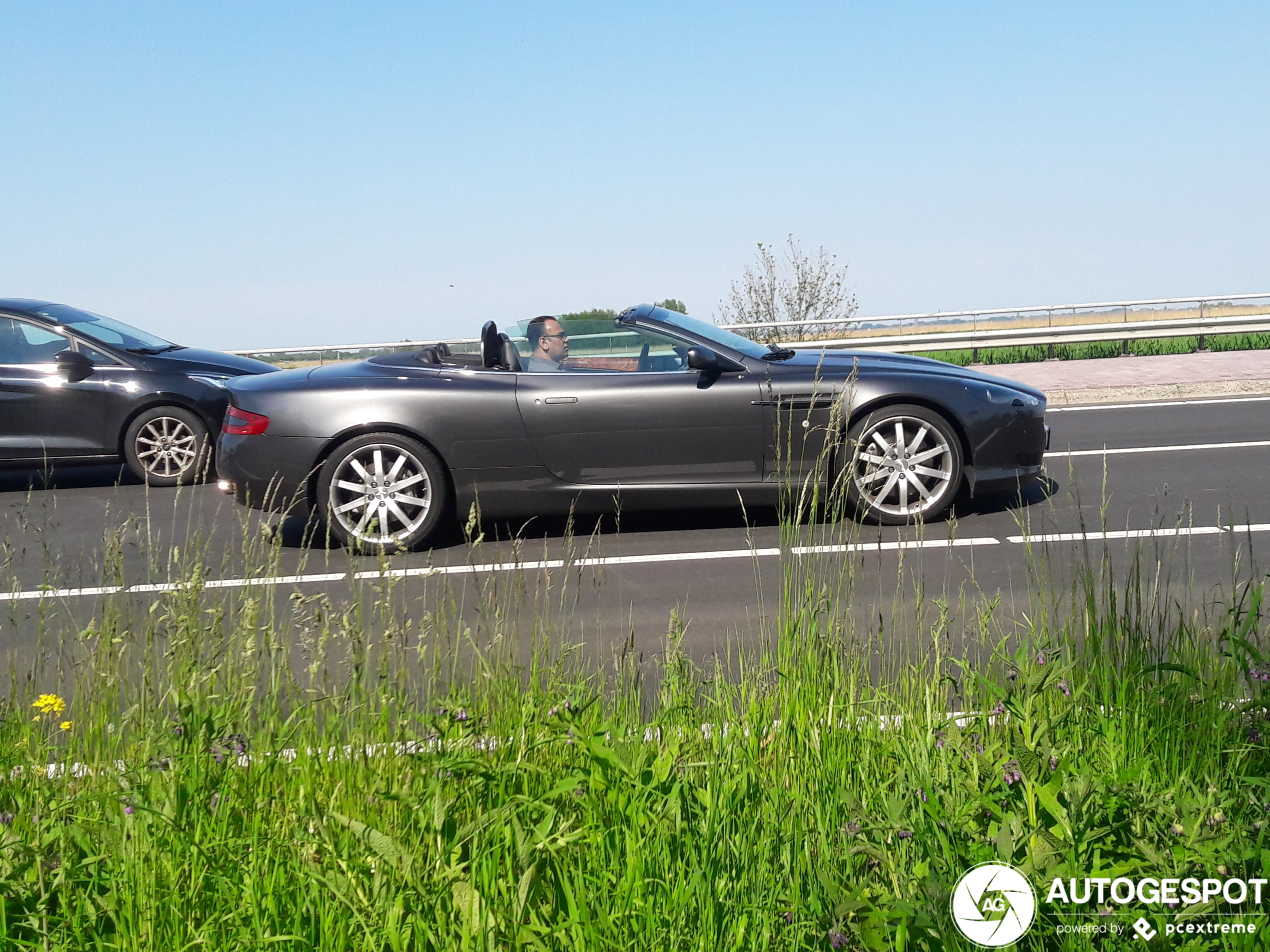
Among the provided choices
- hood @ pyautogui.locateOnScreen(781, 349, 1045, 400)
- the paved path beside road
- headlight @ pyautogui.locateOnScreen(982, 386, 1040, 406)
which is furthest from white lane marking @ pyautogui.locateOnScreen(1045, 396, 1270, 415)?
headlight @ pyautogui.locateOnScreen(982, 386, 1040, 406)

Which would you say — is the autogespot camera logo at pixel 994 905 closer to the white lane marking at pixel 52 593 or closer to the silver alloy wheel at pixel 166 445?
the white lane marking at pixel 52 593

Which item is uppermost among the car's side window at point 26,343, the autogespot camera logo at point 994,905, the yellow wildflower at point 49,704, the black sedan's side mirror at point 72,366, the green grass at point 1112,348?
the green grass at point 1112,348

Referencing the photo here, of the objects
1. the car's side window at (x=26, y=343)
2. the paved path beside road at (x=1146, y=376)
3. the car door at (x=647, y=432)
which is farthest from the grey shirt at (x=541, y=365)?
the paved path beside road at (x=1146, y=376)

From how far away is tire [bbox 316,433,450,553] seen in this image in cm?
704

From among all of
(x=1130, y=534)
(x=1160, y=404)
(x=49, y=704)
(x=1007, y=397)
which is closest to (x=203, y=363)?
(x=1007, y=397)

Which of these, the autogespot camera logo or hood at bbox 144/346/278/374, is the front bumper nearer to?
hood at bbox 144/346/278/374

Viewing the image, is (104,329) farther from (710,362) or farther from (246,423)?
(710,362)

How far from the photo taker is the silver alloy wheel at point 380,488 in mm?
7031

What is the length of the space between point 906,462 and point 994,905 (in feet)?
16.5

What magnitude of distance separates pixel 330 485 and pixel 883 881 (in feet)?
17.2

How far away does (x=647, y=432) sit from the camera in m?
7.07

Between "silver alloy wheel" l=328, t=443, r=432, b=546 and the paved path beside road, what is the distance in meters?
9.55

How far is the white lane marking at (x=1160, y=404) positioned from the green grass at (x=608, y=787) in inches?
400

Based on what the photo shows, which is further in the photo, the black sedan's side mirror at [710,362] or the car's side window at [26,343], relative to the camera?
the car's side window at [26,343]
